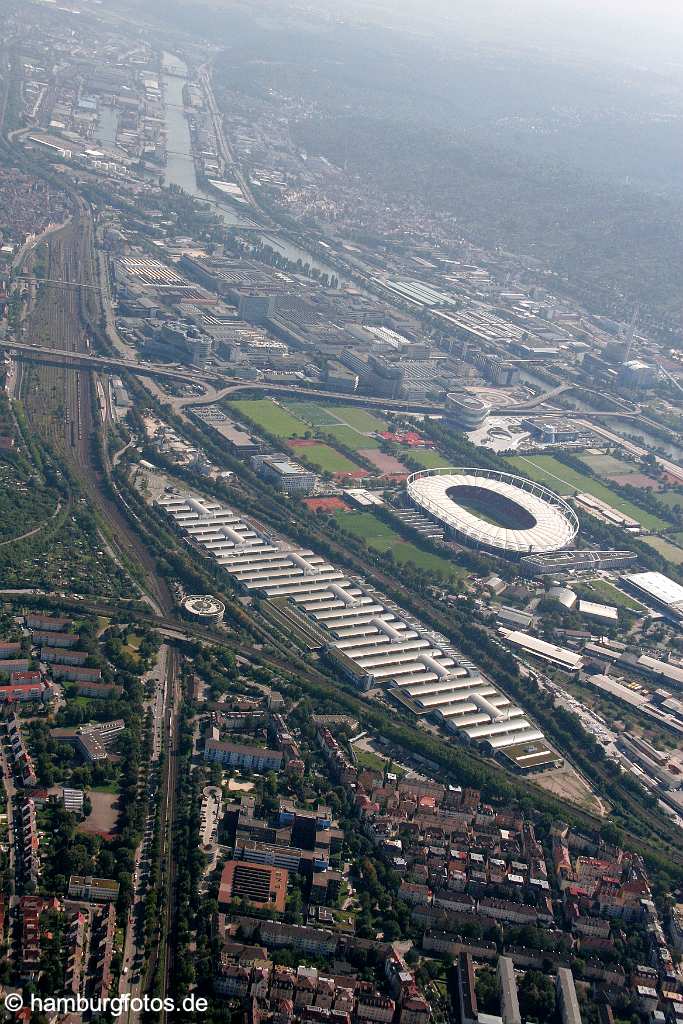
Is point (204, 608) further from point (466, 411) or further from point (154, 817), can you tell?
point (466, 411)

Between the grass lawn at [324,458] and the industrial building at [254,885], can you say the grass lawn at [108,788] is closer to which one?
the industrial building at [254,885]

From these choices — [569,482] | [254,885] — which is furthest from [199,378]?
[254,885]

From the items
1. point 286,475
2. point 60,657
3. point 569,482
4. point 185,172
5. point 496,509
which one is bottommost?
point 185,172

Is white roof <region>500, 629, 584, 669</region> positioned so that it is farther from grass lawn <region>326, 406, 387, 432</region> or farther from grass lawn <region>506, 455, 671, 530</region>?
grass lawn <region>326, 406, 387, 432</region>

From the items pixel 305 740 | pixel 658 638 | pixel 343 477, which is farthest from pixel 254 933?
pixel 343 477

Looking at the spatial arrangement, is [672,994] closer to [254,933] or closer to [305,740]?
[254,933]

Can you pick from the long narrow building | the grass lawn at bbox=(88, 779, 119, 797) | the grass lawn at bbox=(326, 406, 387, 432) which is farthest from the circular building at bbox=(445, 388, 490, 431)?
the grass lawn at bbox=(88, 779, 119, 797)
